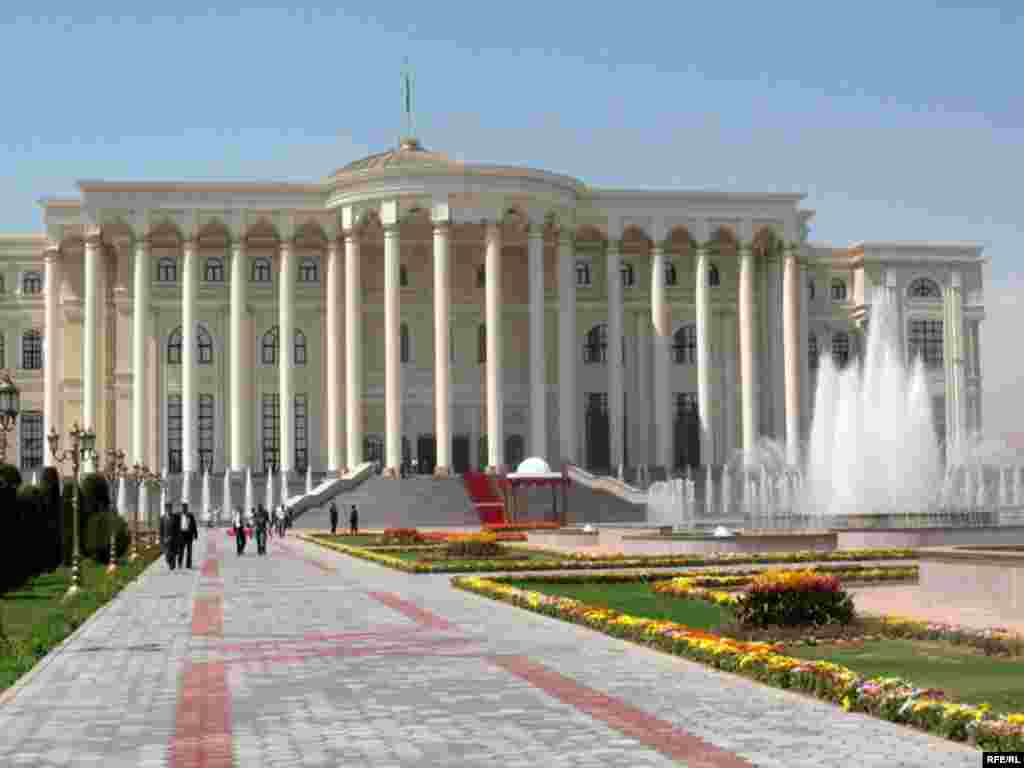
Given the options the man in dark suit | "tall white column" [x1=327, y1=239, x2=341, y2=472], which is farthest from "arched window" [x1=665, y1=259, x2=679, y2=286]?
the man in dark suit

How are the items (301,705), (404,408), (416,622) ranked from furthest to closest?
(404,408), (416,622), (301,705)

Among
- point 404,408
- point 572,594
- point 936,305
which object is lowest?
point 572,594

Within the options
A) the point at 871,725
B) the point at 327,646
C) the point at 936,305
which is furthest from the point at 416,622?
the point at 936,305

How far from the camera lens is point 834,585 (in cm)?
1513

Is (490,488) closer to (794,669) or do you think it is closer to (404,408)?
(404,408)

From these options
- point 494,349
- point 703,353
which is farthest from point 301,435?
point 703,353

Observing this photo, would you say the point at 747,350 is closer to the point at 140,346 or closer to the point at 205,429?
the point at 205,429

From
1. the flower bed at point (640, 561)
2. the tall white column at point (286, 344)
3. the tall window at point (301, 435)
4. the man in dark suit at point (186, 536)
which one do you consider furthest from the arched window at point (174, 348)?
the flower bed at point (640, 561)

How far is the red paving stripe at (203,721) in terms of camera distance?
8.67 meters

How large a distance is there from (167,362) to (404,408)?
10471 mm

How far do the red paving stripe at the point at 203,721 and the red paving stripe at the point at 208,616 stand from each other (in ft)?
11.4

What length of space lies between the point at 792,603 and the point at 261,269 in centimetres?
5601

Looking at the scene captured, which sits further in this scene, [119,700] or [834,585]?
[834,585]

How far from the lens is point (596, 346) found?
70.4 metres
